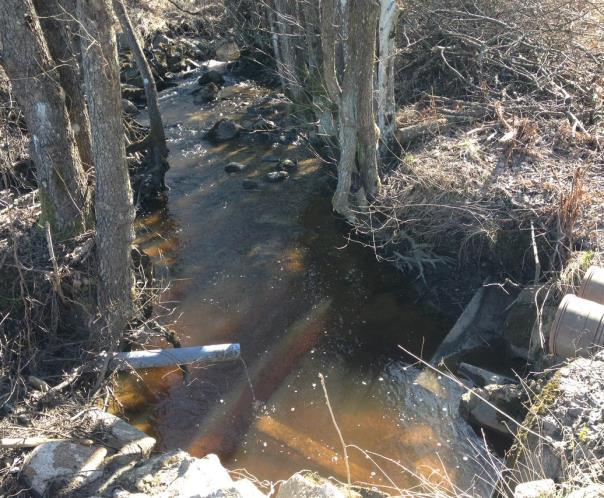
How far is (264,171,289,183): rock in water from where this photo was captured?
1229 centimetres

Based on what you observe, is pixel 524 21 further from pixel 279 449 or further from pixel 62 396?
pixel 62 396

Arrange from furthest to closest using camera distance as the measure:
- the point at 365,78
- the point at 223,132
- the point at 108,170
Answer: the point at 223,132
the point at 365,78
the point at 108,170

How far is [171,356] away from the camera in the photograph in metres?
6.95

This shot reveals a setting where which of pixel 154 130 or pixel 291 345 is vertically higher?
pixel 154 130

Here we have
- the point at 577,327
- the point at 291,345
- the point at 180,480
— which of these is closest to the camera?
the point at 180,480

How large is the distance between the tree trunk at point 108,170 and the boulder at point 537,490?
4.56 meters

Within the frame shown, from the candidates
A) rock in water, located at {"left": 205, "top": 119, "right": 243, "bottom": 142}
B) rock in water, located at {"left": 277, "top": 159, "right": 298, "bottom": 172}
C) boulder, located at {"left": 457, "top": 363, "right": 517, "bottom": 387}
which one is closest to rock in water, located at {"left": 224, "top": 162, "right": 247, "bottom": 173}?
rock in water, located at {"left": 277, "top": 159, "right": 298, "bottom": 172}

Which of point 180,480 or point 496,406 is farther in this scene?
point 496,406

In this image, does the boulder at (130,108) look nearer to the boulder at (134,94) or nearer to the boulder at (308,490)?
the boulder at (134,94)

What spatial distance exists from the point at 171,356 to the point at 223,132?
815cm

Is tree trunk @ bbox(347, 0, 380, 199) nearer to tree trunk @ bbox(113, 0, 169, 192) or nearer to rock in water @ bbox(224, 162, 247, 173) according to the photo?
rock in water @ bbox(224, 162, 247, 173)

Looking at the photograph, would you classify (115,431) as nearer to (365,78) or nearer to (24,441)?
(24,441)

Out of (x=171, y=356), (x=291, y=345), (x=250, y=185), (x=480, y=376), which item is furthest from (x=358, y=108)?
(x=171, y=356)

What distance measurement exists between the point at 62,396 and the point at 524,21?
1058 cm
